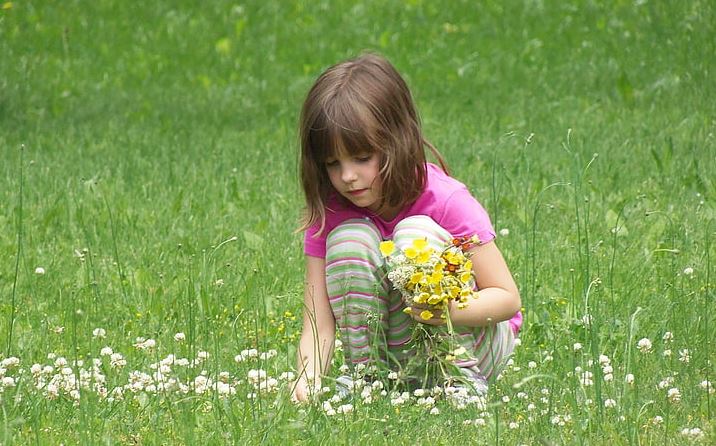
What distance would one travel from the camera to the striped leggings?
3.21m

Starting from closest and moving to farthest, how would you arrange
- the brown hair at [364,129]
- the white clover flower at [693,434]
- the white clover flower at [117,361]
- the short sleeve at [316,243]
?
the white clover flower at [693,434] < the brown hair at [364,129] < the white clover flower at [117,361] < the short sleeve at [316,243]

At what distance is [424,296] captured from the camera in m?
2.89

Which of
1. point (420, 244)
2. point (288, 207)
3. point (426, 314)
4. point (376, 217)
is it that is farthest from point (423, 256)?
point (288, 207)

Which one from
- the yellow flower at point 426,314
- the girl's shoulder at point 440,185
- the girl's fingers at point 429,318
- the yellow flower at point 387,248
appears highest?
the yellow flower at point 387,248

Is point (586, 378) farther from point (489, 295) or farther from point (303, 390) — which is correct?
point (303, 390)

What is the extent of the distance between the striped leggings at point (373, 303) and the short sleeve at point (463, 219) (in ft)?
0.40

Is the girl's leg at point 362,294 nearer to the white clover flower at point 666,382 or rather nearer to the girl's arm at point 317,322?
the girl's arm at point 317,322

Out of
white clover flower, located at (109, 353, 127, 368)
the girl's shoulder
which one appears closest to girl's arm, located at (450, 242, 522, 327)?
the girl's shoulder

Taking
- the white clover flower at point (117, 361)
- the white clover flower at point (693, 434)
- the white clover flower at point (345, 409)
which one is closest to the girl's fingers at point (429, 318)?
the white clover flower at point (345, 409)

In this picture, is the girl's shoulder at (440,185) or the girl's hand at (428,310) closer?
the girl's hand at (428,310)

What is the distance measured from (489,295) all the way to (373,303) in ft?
0.96

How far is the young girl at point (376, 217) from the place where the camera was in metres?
3.23

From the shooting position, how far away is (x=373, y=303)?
3.23m

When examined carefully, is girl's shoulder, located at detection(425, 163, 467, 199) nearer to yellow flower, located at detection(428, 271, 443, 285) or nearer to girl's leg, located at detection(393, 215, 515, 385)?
girl's leg, located at detection(393, 215, 515, 385)
